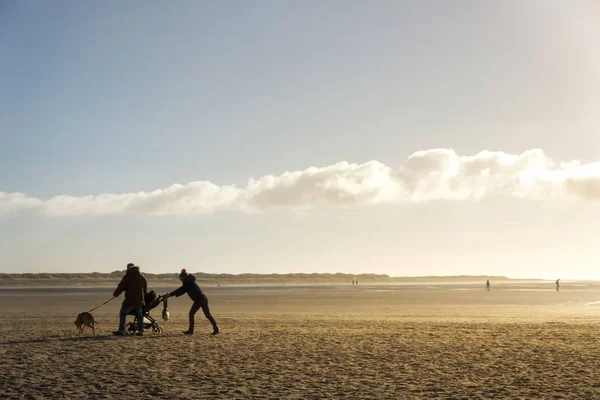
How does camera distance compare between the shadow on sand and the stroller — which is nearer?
the shadow on sand

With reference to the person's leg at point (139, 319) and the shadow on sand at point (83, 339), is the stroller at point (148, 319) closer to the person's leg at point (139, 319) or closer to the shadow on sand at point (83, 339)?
the person's leg at point (139, 319)

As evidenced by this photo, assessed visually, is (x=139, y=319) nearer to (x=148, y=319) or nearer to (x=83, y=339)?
(x=148, y=319)

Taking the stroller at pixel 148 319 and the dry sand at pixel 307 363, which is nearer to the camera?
the dry sand at pixel 307 363

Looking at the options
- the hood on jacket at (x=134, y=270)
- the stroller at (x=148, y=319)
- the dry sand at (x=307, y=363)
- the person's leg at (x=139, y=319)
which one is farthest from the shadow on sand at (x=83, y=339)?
the hood on jacket at (x=134, y=270)

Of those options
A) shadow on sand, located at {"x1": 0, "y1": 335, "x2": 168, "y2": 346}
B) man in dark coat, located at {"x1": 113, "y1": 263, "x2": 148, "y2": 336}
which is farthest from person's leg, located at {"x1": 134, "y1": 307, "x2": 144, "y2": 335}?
shadow on sand, located at {"x1": 0, "y1": 335, "x2": 168, "y2": 346}

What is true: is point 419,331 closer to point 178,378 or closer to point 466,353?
point 466,353

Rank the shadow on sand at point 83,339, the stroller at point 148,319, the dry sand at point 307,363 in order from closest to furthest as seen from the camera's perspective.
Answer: the dry sand at point 307,363
the shadow on sand at point 83,339
the stroller at point 148,319

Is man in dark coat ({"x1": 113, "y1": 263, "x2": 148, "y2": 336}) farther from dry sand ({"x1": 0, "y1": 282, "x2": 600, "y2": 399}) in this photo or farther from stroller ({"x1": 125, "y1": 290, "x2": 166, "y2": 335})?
dry sand ({"x1": 0, "y1": 282, "x2": 600, "y2": 399})

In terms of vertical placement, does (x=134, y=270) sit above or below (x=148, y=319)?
above

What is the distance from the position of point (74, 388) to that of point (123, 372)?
1562 millimetres

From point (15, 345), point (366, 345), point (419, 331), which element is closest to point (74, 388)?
point (15, 345)

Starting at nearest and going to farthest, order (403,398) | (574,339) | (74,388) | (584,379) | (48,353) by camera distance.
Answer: (403,398) < (74,388) < (584,379) < (48,353) < (574,339)

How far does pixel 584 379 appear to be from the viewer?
11.9 metres

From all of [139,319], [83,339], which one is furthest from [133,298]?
[83,339]
